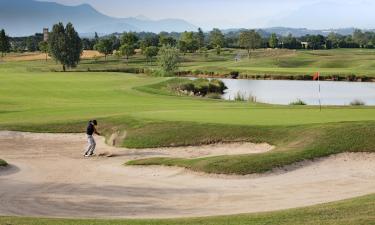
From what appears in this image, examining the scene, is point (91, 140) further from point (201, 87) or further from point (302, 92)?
point (302, 92)

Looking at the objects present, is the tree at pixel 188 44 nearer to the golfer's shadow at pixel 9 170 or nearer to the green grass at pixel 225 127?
the green grass at pixel 225 127

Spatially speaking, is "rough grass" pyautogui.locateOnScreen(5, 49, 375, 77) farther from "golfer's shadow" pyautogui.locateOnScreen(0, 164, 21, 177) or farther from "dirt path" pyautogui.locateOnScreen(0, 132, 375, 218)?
"golfer's shadow" pyautogui.locateOnScreen(0, 164, 21, 177)

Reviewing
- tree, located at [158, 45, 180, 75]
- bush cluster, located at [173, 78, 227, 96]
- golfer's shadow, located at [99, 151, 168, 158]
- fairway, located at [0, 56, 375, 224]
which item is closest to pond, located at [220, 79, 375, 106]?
bush cluster, located at [173, 78, 227, 96]

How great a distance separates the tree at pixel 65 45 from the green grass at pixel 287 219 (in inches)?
4660

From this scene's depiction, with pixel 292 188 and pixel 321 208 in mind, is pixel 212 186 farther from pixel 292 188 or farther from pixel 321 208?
pixel 321 208

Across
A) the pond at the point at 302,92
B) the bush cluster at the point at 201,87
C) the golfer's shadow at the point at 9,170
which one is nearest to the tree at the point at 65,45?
the pond at the point at 302,92

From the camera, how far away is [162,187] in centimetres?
2223

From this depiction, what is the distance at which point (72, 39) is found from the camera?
135 m

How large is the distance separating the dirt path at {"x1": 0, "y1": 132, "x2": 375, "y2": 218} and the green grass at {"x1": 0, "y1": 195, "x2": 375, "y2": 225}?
2.30 meters

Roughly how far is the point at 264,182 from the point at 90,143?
11.1 meters

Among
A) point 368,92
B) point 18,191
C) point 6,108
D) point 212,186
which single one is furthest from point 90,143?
point 368,92

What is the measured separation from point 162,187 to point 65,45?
114 meters

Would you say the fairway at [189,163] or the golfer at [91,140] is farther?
the golfer at [91,140]

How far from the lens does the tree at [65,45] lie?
132m
